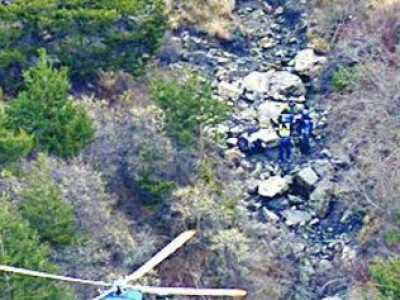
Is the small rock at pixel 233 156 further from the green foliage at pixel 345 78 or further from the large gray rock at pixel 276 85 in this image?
the green foliage at pixel 345 78

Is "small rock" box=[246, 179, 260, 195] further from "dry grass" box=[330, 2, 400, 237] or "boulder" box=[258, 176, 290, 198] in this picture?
"dry grass" box=[330, 2, 400, 237]

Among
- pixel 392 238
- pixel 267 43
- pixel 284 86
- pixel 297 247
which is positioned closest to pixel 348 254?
pixel 297 247

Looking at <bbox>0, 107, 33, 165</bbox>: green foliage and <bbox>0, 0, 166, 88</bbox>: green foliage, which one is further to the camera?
<bbox>0, 0, 166, 88</bbox>: green foliage

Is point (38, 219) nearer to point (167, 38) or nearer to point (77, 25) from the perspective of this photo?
point (77, 25)

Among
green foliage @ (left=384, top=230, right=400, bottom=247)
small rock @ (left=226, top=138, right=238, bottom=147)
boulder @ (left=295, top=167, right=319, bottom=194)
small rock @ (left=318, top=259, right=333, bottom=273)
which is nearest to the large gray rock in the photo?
small rock @ (left=226, top=138, right=238, bottom=147)

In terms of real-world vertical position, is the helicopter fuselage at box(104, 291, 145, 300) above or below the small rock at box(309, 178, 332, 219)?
above

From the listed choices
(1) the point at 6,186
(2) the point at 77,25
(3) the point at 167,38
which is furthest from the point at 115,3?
(1) the point at 6,186

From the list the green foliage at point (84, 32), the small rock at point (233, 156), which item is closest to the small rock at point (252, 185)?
the small rock at point (233, 156)
